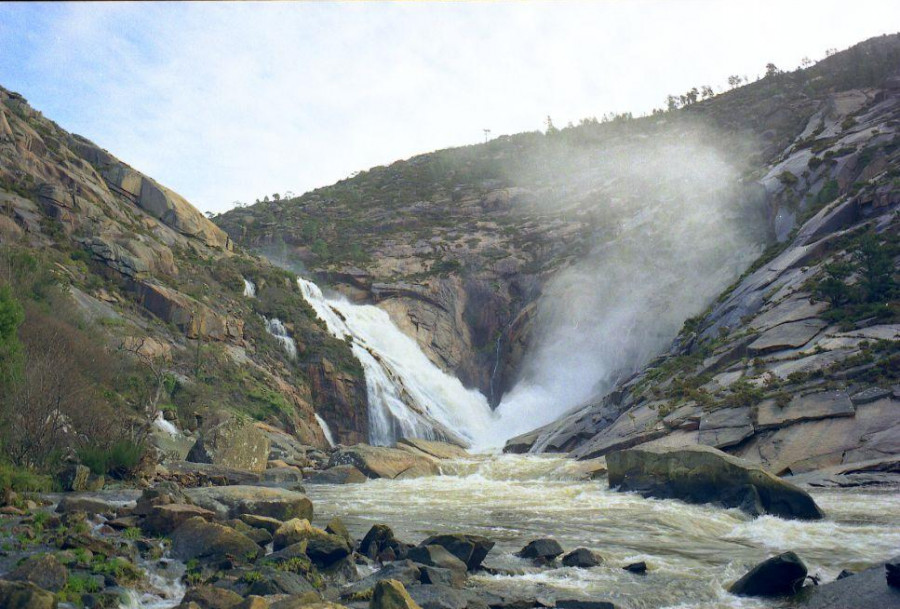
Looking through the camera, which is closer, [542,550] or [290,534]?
[290,534]

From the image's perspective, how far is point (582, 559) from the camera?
13.9 metres

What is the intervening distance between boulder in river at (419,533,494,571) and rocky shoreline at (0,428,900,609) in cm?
3

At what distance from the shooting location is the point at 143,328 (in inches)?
1443

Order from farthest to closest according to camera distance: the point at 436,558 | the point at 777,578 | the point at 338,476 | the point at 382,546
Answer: the point at 338,476 < the point at 382,546 < the point at 436,558 < the point at 777,578

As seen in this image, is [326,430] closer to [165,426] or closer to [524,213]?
[165,426]

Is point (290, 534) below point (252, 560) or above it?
above

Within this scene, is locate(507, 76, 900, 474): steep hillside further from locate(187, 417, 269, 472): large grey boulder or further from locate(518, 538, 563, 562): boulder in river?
locate(187, 417, 269, 472): large grey boulder

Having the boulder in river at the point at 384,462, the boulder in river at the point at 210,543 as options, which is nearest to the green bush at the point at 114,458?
the boulder in river at the point at 210,543

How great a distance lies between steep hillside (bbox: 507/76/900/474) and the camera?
24578 mm

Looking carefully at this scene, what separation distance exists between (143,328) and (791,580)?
110 ft

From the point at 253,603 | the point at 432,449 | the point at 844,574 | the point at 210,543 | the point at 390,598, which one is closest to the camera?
the point at 253,603

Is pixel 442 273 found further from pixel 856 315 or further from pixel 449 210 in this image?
pixel 856 315

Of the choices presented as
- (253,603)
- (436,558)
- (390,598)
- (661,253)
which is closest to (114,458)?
(436,558)

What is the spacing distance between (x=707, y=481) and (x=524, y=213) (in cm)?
6537
